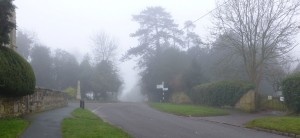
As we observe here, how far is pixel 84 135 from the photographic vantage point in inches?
558

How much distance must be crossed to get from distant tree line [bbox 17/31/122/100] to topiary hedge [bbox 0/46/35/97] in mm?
44040

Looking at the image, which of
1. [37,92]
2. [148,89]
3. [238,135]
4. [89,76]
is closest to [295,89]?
[238,135]

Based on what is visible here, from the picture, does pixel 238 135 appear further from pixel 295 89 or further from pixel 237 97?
pixel 237 97

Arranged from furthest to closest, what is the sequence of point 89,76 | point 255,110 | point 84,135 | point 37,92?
1. point 89,76
2. point 255,110
3. point 37,92
4. point 84,135

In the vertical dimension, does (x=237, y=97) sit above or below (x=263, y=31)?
below

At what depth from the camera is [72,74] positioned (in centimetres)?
6825

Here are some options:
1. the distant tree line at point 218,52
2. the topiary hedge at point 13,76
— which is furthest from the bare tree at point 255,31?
the topiary hedge at point 13,76

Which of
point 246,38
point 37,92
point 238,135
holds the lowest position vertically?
point 238,135

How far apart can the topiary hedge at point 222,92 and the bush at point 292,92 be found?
671 centimetres

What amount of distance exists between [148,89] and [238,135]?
136 feet

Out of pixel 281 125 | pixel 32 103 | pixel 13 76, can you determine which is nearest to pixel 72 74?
pixel 32 103

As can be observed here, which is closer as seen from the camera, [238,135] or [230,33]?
[238,135]

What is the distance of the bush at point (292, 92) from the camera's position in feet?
85.7

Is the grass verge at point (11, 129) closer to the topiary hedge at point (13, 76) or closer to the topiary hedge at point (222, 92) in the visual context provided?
the topiary hedge at point (13, 76)
